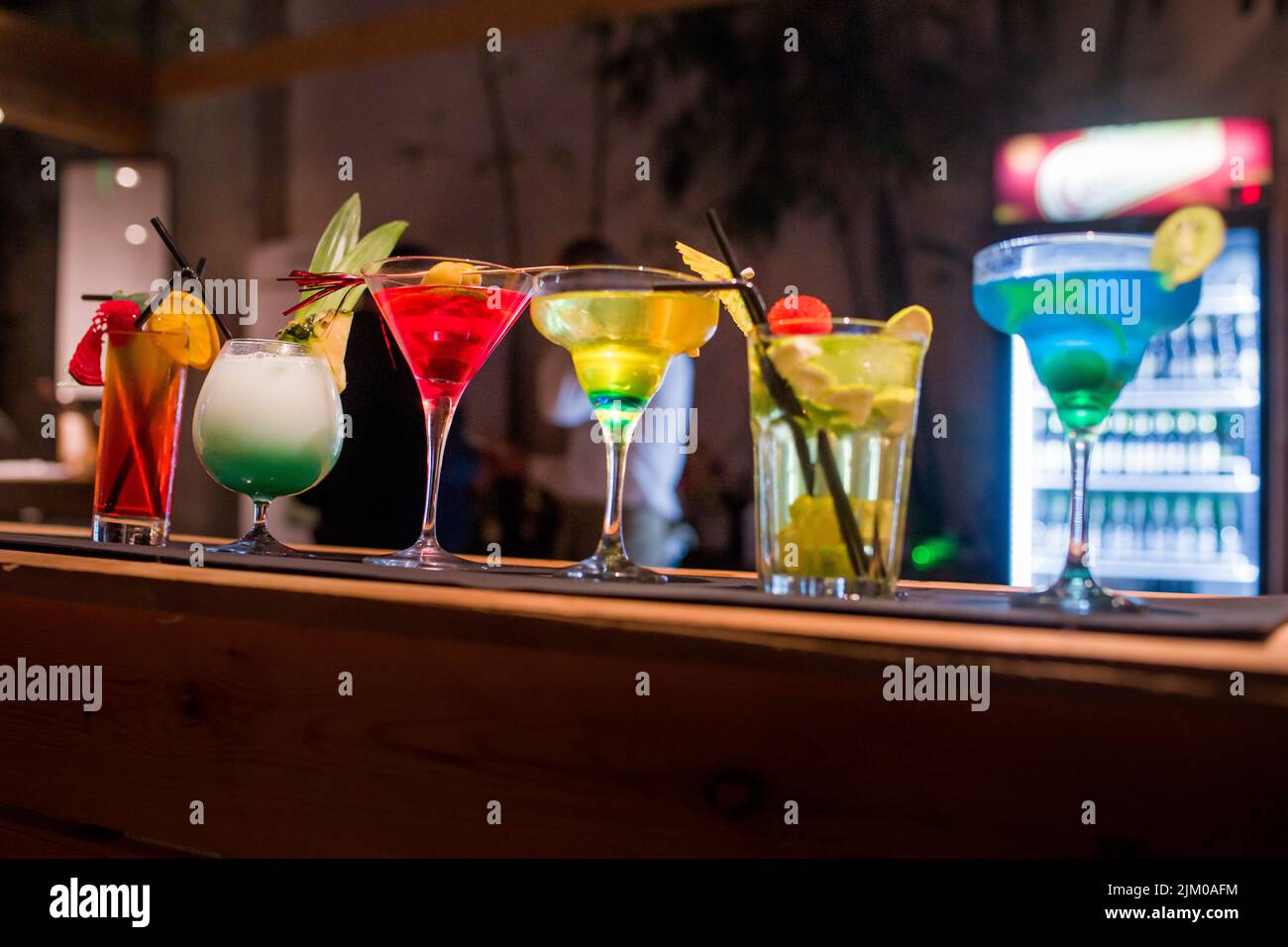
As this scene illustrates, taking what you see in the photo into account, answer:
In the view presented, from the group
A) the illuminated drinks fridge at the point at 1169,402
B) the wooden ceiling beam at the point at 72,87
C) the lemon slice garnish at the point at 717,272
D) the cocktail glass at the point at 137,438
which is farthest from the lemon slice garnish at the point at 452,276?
the wooden ceiling beam at the point at 72,87

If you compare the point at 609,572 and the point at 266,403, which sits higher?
the point at 266,403

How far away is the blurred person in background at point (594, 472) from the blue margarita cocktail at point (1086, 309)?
2.99m

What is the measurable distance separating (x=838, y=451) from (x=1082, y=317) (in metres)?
0.23

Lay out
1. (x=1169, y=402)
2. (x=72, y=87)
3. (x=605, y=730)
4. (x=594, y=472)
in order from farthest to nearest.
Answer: (x=72, y=87) → (x=594, y=472) → (x=1169, y=402) → (x=605, y=730)

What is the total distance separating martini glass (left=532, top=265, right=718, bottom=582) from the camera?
992 millimetres

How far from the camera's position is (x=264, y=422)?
117 cm

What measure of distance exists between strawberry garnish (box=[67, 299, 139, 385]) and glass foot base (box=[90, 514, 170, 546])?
0.63 ft

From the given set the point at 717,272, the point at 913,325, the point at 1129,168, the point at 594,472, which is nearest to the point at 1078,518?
the point at 913,325

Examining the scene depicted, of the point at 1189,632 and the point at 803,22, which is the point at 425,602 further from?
the point at 803,22

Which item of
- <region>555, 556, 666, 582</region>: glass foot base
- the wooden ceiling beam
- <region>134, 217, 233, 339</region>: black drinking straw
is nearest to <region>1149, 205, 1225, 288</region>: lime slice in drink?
<region>555, 556, 666, 582</region>: glass foot base

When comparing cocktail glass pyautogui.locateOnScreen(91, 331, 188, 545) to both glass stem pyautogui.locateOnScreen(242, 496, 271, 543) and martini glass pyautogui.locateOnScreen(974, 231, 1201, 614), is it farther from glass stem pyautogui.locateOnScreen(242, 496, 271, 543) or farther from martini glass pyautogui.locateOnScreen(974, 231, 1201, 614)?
martini glass pyautogui.locateOnScreen(974, 231, 1201, 614)

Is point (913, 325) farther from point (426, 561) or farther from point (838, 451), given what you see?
point (426, 561)

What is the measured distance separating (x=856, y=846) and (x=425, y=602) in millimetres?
344

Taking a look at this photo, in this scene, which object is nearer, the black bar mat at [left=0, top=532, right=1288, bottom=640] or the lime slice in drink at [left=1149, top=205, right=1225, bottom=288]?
the black bar mat at [left=0, top=532, right=1288, bottom=640]
